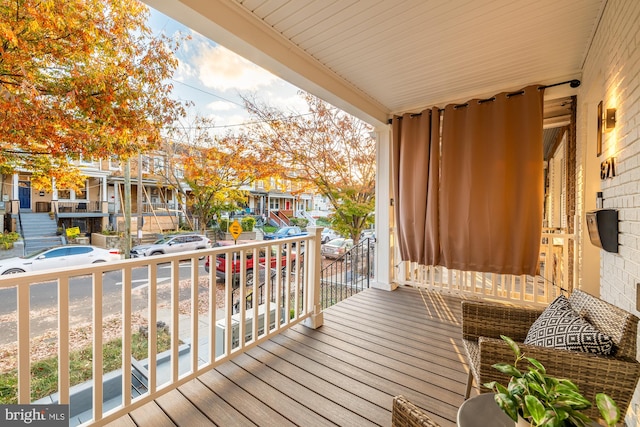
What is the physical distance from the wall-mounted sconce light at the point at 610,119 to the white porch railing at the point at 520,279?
5.48ft

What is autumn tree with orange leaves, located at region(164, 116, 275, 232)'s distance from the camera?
5.57 meters

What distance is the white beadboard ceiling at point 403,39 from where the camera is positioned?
71.1 inches

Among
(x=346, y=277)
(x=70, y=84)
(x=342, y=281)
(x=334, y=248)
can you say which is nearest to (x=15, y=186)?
(x=70, y=84)

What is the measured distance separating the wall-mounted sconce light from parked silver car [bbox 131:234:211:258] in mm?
4439

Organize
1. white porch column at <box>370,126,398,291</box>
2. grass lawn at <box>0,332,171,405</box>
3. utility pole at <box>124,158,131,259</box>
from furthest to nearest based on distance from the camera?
white porch column at <box>370,126,398,291</box>
utility pole at <box>124,158,131,259</box>
grass lawn at <box>0,332,171,405</box>

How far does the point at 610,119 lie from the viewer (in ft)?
5.53

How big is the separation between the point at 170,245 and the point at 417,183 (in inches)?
155

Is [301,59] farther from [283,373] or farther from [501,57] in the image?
[283,373]

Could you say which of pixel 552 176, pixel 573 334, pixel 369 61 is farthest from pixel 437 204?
pixel 552 176

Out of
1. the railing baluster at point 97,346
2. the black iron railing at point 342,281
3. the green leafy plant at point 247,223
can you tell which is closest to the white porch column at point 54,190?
the black iron railing at point 342,281

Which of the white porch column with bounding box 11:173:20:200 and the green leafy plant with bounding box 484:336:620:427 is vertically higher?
the white porch column with bounding box 11:173:20:200

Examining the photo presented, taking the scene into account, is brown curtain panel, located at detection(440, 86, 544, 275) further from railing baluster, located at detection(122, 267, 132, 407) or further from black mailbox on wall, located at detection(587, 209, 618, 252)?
railing baluster, located at detection(122, 267, 132, 407)

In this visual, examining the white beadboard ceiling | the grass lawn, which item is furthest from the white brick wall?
the grass lawn

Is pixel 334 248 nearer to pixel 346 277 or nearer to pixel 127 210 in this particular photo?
pixel 346 277
